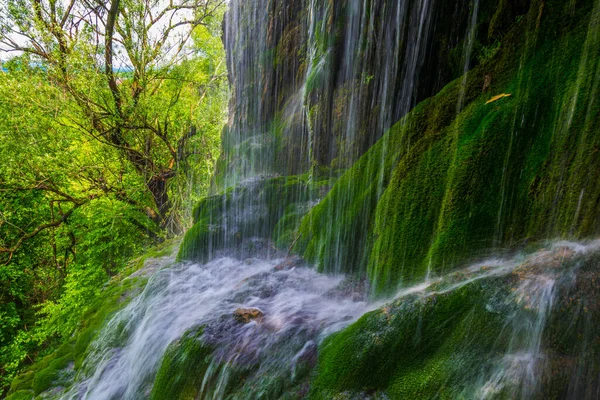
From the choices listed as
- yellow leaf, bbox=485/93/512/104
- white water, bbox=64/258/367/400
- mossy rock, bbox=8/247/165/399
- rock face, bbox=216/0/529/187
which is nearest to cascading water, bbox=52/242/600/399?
white water, bbox=64/258/367/400

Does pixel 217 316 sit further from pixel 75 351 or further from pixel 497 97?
pixel 75 351

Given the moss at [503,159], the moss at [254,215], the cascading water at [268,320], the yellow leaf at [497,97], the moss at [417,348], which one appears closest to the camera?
the cascading water at [268,320]

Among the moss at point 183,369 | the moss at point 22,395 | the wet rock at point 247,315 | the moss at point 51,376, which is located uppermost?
the wet rock at point 247,315

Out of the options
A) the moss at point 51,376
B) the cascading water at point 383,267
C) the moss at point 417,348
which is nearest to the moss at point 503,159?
the cascading water at point 383,267

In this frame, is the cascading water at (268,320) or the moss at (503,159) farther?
the moss at (503,159)

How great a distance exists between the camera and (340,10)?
7148 millimetres

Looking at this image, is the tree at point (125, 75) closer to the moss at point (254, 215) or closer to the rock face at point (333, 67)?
the rock face at point (333, 67)

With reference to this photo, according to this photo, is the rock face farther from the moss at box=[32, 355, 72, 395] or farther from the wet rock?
the moss at box=[32, 355, 72, 395]

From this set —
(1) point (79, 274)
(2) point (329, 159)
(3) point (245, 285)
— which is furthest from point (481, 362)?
(1) point (79, 274)

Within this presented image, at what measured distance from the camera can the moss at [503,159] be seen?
3.02 meters

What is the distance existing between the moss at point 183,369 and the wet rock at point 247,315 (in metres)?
0.48

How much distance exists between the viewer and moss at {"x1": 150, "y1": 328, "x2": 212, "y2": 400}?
13.4 feet

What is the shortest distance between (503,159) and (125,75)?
11689mm

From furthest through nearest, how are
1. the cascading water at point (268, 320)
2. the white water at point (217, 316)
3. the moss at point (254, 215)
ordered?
the moss at point (254, 215), the white water at point (217, 316), the cascading water at point (268, 320)
